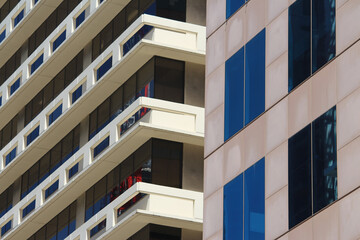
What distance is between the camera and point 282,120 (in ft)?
123

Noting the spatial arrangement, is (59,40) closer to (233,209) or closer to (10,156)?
(10,156)

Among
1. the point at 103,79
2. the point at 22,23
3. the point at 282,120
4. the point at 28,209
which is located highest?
the point at 22,23

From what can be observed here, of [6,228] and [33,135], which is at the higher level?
[33,135]

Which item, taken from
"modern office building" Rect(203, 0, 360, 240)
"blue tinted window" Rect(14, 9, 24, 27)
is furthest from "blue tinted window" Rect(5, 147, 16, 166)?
"modern office building" Rect(203, 0, 360, 240)

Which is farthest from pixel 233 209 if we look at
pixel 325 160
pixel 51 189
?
pixel 51 189

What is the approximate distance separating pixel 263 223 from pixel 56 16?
30.2 m

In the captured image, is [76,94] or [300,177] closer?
[300,177]

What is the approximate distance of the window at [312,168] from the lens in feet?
112

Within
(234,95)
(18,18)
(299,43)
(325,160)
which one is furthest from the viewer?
(18,18)

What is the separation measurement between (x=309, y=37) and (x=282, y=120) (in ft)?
8.23

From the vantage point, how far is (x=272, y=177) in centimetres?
3750

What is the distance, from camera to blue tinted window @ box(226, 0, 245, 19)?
1658 inches

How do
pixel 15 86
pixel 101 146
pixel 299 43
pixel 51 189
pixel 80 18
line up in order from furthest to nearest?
pixel 15 86
pixel 80 18
pixel 51 189
pixel 101 146
pixel 299 43

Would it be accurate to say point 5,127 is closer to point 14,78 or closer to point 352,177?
point 14,78
